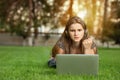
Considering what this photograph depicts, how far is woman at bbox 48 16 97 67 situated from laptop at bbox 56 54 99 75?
65 cm

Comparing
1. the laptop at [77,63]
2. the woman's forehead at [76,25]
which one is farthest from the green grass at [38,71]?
the woman's forehead at [76,25]

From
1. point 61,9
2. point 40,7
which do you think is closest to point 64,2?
point 61,9

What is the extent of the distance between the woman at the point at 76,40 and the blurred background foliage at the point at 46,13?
1142 inches

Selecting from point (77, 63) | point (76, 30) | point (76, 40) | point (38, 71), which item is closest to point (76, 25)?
point (76, 30)

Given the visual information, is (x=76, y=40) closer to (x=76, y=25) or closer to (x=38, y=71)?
(x=76, y=25)

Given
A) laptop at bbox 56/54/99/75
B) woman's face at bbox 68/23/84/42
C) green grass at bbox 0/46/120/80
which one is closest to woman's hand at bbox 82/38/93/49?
woman's face at bbox 68/23/84/42

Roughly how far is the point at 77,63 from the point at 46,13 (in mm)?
33868

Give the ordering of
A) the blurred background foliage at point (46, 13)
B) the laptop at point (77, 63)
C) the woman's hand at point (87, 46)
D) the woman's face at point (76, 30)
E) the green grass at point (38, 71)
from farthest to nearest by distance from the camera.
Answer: the blurred background foliage at point (46, 13)
the woman's hand at point (87, 46)
the woman's face at point (76, 30)
the laptop at point (77, 63)
the green grass at point (38, 71)

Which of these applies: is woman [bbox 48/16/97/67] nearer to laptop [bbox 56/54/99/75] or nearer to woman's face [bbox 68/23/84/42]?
woman's face [bbox 68/23/84/42]

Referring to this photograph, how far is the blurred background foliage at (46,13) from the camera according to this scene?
124ft

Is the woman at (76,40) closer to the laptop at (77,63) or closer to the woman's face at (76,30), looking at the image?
the woman's face at (76,30)

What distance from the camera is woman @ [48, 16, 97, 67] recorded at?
6391 millimetres

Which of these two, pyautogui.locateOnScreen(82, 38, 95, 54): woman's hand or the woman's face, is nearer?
the woman's face

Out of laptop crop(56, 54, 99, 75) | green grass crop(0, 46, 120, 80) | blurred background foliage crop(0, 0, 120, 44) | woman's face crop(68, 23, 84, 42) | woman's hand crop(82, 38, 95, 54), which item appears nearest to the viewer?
green grass crop(0, 46, 120, 80)
